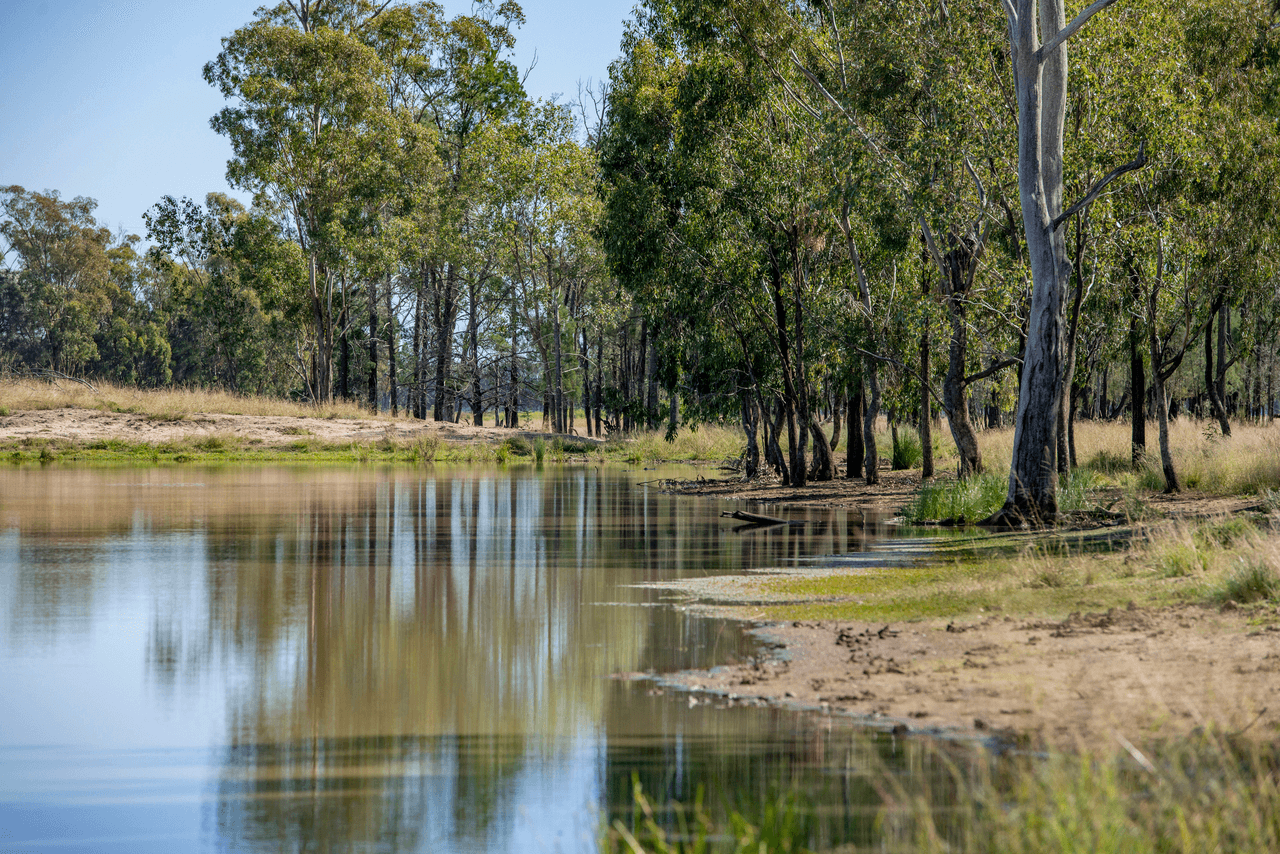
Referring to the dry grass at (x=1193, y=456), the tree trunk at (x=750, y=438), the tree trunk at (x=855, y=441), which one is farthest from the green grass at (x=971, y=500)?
the tree trunk at (x=750, y=438)

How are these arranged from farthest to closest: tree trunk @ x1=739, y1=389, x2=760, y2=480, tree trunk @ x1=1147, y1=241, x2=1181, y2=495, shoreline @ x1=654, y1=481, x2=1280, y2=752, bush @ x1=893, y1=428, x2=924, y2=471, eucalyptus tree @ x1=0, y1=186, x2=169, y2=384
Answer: eucalyptus tree @ x1=0, y1=186, x2=169, y2=384
bush @ x1=893, y1=428, x2=924, y2=471
tree trunk @ x1=739, y1=389, x2=760, y2=480
tree trunk @ x1=1147, y1=241, x2=1181, y2=495
shoreline @ x1=654, y1=481, x2=1280, y2=752

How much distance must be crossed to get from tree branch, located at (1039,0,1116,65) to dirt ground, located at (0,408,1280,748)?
1093cm

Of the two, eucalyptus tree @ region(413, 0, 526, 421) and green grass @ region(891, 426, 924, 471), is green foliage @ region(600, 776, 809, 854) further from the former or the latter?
eucalyptus tree @ region(413, 0, 526, 421)

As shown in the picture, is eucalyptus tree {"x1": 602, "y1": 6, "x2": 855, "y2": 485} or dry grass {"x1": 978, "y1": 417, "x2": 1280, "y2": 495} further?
eucalyptus tree {"x1": 602, "y1": 6, "x2": 855, "y2": 485}

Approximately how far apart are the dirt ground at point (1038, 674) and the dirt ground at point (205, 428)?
119ft

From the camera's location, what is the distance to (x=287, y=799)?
6.00 m

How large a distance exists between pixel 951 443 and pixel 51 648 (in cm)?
3506

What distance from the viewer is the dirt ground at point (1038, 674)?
629cm

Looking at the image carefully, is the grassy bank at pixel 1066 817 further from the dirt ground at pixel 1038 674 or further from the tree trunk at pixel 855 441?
the tree trunk at pixel 855 441

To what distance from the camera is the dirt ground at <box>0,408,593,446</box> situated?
136ft

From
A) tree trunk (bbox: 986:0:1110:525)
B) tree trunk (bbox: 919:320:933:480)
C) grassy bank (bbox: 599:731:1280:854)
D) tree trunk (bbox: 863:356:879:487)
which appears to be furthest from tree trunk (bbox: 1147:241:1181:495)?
grassy bank (bbox: 599:731:1280:854)

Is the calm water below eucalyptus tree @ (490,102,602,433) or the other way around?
below

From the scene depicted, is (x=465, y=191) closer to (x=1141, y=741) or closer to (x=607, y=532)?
(x=607, y=532)

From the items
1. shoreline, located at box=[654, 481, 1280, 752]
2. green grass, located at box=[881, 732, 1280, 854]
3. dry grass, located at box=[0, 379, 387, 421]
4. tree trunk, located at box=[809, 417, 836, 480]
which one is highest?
dry grass, located at box=[0, 379, 387, 421]
